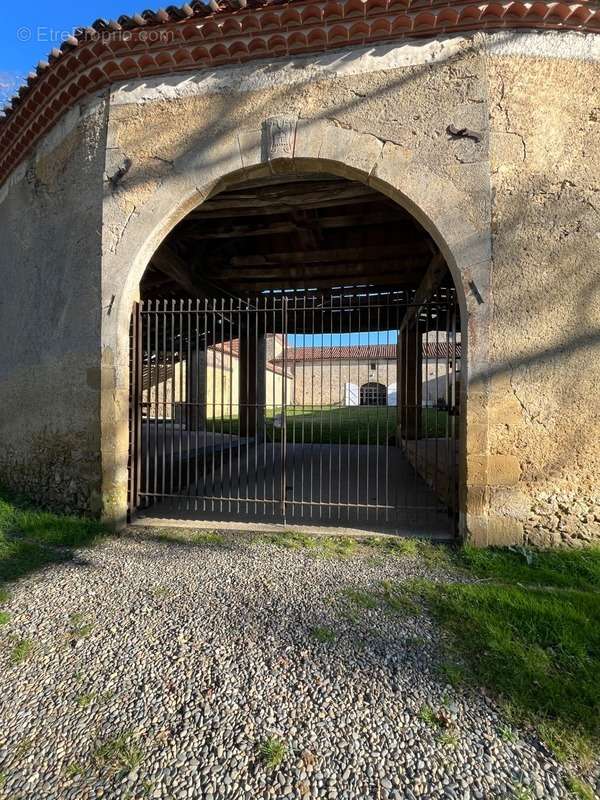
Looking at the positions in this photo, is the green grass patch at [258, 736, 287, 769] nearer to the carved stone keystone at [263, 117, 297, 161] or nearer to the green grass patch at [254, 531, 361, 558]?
the green grass patch at [254, 531, 361, 558]

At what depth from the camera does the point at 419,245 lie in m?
5.74

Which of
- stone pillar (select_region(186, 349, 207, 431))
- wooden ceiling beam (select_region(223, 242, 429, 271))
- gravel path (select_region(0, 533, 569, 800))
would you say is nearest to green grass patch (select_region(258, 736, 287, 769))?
gravel path (select_region(0, 533, 569, 800))

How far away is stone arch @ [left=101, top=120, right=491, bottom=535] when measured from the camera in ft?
11.1

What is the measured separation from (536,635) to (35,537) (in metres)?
4.09

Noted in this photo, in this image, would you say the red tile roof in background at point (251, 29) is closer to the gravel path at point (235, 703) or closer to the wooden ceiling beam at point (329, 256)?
the wooden ceiling beam at point (329, 256)

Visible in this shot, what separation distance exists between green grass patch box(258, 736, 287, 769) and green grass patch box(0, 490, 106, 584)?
2.40 m

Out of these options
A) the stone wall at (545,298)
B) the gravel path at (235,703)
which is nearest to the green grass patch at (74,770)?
the gravel path at (235,703)

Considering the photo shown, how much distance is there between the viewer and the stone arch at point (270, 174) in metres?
3.39

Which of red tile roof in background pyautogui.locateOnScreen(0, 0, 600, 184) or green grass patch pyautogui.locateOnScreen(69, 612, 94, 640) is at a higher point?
red tile roof in background pyautogui.locateOnScreen(0, 0, 600, 184)

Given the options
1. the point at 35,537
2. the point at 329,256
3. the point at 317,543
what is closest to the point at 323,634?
the point at 317,543

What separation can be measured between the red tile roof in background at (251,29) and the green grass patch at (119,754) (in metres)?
5.19

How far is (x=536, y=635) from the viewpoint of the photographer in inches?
86.4

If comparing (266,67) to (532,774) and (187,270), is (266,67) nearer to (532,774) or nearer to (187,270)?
(187,270)

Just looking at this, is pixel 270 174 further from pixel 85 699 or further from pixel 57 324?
pixel 85 699
